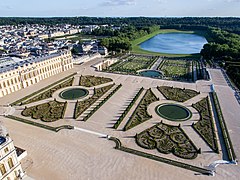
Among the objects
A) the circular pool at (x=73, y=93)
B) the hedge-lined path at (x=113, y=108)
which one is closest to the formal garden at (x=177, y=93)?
the hedge-lined path at (x=113, y=108)

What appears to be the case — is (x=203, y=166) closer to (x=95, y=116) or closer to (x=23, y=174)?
(x=95, y=116)

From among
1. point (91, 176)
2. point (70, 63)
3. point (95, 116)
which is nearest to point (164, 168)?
point (91, 176)

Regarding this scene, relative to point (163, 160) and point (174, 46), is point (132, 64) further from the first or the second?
point (174, 46)

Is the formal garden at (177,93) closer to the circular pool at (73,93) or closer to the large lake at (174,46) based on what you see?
the circular pool at (73,93)

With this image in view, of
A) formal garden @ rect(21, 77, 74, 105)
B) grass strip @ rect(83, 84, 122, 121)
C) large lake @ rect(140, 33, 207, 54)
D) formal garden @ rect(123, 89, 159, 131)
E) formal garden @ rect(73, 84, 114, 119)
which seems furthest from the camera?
large lake @ rect(140, 33, 207, 54)

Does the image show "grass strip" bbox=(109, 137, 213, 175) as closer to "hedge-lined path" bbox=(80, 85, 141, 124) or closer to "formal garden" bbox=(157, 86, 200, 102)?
"hedge-lined path" bbox=(80, 85, 141, 124)

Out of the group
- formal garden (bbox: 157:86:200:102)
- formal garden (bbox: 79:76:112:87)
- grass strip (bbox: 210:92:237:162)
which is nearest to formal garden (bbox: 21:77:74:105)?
formal garden (bbox: 79:76:112:87)
